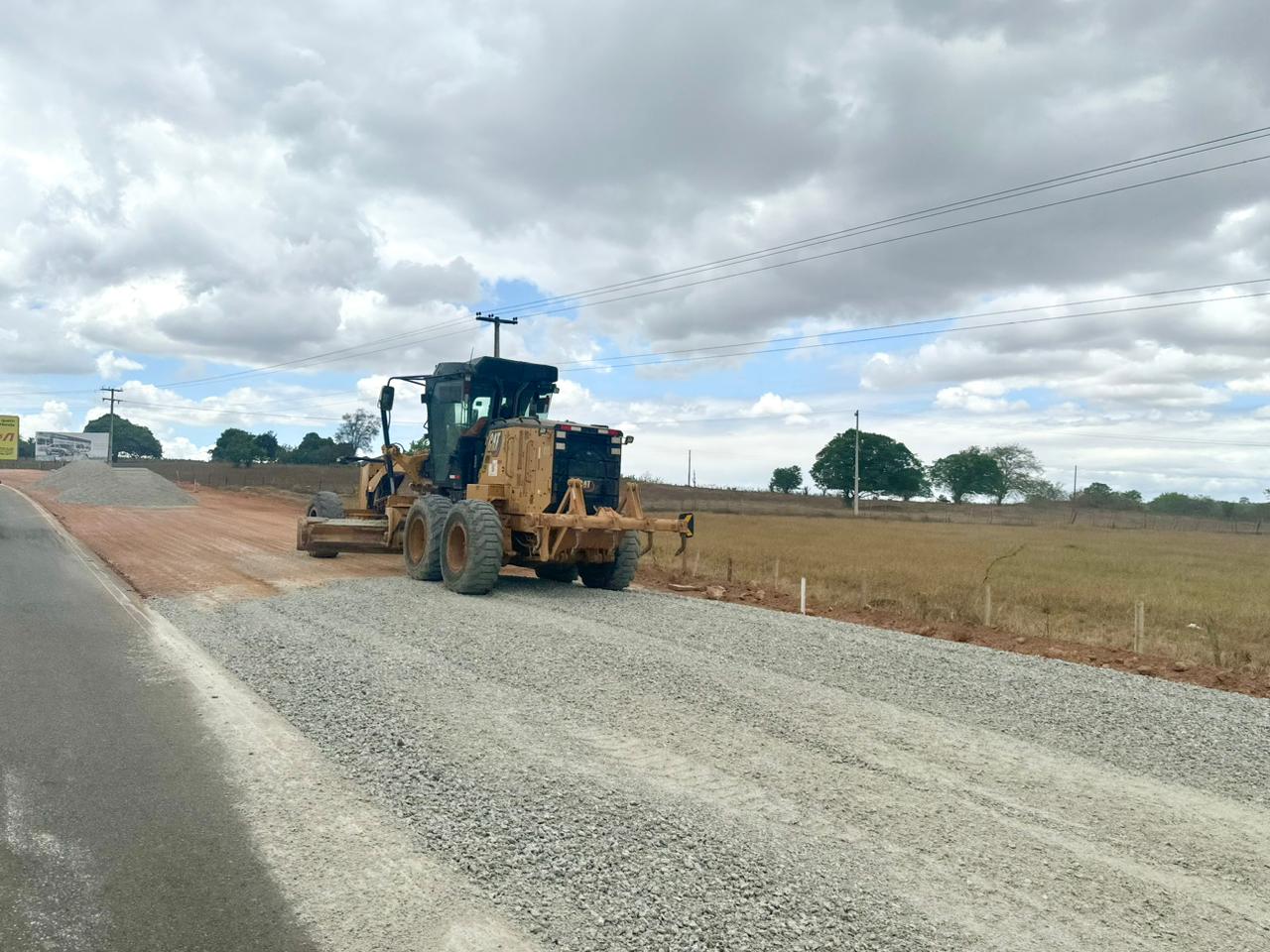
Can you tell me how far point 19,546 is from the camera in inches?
786

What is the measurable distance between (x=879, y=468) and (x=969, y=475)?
16.5 meters

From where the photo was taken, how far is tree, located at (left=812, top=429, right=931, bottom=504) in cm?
9862

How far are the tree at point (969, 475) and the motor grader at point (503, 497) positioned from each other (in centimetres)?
9987

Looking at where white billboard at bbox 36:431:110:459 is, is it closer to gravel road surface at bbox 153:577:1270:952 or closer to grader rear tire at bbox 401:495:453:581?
grader rear tire at bbox 401:495:453:581

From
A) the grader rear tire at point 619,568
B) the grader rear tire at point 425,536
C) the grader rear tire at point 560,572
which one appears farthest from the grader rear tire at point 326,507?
the grader rear tire at point 619,568

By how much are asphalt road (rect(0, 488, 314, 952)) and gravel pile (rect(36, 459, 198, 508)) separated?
1418 inches

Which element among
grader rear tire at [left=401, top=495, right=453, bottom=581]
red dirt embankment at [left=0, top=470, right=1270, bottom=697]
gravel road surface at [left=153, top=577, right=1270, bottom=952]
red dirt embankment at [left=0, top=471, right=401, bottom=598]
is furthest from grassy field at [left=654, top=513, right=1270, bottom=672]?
red dirt embankment at [left=0, top=471, right=401, bottom=598]

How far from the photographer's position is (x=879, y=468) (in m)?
99.1

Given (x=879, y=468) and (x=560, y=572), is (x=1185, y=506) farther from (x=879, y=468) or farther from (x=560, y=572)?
(x=560, y=572)

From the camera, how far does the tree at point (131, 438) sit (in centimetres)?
13662

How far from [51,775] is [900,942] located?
4.83 metres

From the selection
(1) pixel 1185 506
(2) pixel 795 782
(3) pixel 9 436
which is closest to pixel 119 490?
(3) pixel 9 436

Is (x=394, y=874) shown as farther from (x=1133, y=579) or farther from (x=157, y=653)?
(x=1133, y=579)

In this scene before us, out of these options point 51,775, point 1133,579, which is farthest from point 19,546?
point 1133,579
